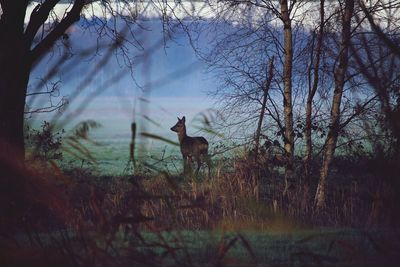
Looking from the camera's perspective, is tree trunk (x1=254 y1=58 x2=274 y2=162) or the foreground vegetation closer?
the foreground vegetation

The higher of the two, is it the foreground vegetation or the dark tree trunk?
the dark tree trunk

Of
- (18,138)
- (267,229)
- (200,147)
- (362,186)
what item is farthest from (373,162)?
(200,147)

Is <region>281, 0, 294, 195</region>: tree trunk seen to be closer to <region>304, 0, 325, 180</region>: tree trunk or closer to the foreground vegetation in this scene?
<region>304, 0, 325, 180</region>: tree trunk

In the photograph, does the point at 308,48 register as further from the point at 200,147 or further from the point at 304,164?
the point at 200,147

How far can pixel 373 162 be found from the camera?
3604 mm

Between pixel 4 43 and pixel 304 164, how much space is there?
5932 millimetres

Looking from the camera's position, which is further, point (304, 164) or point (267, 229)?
point (304, 164)

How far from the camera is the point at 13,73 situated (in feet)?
31.5

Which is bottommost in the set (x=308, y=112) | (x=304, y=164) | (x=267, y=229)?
(x=267, y=229)

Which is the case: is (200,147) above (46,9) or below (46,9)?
below

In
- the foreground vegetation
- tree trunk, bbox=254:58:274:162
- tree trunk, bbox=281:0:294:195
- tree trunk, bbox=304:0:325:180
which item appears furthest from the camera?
tree trunk, bbox=281:0:294:195

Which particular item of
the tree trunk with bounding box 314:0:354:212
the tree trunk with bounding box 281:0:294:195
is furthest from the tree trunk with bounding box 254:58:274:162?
the tree trunk with bounding box 314:0:354:212

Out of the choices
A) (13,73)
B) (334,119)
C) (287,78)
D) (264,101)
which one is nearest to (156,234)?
(13,73)

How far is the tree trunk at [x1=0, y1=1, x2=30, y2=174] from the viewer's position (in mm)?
9500
